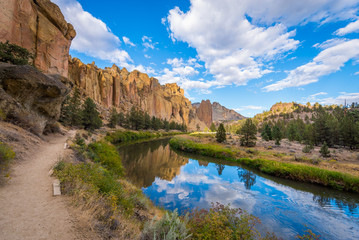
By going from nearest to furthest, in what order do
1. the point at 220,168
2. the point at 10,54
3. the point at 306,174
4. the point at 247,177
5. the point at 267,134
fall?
1. the point at 306,174
2. the point at 247,177
3. the point at 10,54
4. the point at 220,168
5. the point at 267,134

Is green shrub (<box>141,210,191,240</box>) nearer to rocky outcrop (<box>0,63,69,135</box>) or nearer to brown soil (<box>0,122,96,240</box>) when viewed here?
brown soil (<box>0,122,96,240</box>)

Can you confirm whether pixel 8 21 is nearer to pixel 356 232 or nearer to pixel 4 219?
pixel 4 219

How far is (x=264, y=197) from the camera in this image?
11.5 m

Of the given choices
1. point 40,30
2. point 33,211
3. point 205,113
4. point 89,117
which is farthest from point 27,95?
point 205,113

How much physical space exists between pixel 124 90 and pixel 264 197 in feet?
306

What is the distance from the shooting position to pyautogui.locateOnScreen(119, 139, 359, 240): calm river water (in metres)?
8.26

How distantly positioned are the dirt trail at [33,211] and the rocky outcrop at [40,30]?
114ft

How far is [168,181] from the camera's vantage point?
1470cm

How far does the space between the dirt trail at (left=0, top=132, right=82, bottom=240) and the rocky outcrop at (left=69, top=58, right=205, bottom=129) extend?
211 ft

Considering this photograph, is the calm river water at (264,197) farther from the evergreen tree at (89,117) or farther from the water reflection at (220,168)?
the evergreen tree at (89,117)

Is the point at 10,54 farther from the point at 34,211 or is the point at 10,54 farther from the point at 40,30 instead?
the point at 40,30

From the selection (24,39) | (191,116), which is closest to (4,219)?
(24,39)

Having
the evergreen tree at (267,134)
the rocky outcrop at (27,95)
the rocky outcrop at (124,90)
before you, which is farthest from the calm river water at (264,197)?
the rocky outcrop at (124,90)

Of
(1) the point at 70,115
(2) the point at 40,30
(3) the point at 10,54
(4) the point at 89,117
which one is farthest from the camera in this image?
(2) the point at 40,30
